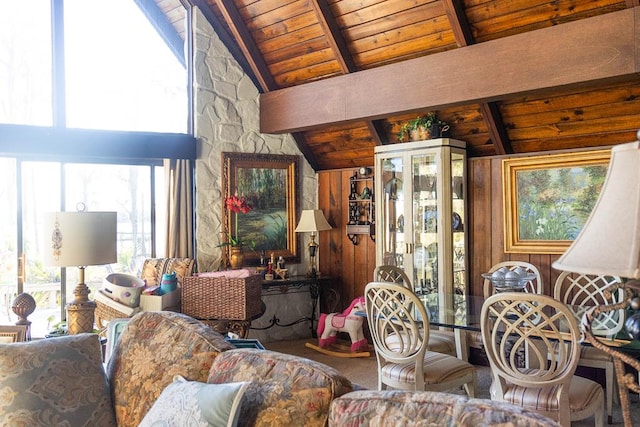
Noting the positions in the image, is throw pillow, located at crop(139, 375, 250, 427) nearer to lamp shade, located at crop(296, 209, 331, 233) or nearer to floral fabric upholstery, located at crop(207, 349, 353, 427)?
floral fabric upholstery, located at crop(207, 349, 353, 427)

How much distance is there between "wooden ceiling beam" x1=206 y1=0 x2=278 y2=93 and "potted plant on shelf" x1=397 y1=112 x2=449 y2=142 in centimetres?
166

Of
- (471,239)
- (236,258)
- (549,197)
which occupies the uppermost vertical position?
(549,197)

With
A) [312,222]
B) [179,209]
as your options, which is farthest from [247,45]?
[312,222]

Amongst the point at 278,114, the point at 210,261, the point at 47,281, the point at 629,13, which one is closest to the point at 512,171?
the point at 629,13

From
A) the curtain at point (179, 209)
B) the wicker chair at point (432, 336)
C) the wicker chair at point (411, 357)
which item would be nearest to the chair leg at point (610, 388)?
the wicker chair at point (411, 357)

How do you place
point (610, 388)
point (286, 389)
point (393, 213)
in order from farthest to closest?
1. point (393, 213)
2. point (610, 388)
3. point (286, 389)

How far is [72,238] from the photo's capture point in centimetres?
296

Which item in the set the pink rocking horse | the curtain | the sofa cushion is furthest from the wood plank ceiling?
the sofa cushion

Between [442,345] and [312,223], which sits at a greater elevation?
[312,223]

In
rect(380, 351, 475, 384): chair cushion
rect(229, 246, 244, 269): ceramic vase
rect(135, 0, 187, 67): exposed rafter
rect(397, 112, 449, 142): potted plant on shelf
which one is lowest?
rect(380, 351, 475, 384): chair cushion

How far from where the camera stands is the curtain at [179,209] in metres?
6.06

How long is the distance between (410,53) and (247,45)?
185 centimetres

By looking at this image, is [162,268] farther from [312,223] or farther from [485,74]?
[485,74]

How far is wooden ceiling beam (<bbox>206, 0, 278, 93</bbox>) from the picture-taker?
5902mm
